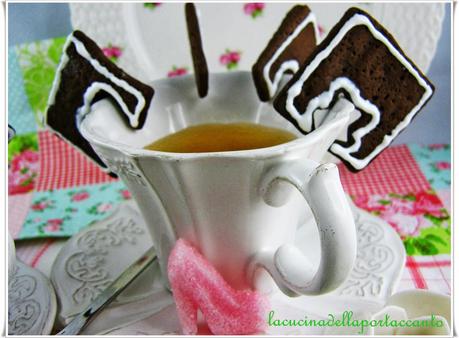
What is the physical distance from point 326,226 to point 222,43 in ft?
2.57

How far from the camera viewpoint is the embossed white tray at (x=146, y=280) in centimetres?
66

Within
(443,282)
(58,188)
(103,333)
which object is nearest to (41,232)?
(58,188)

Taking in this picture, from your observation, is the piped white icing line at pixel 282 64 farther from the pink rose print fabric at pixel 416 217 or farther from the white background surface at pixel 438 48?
the white background surface at pixel 438 48

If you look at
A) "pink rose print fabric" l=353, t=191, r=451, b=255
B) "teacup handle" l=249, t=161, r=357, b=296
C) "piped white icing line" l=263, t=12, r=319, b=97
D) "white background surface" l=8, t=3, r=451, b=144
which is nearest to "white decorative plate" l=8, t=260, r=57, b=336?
"teacup handle" l=249, t=161, r=357, b=296

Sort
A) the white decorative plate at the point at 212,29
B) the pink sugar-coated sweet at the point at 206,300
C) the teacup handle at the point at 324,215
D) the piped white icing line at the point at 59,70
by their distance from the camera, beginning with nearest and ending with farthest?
the teacup handle at the point at 324,215, the pink sugar-coated sweet at the point at 206,300, the piped white icing line at the point at 59,70, the white decorative plate at the point at 212,29

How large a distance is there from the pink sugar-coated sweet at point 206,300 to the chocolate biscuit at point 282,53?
0.92 feet

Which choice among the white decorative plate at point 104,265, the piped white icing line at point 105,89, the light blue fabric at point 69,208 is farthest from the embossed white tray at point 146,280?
the piped white icing line at point 105,89

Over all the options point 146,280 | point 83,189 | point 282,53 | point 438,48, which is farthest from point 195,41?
point 438,48

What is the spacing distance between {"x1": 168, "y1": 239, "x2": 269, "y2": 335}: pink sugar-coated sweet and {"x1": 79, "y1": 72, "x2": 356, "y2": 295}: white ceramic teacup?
30 mm

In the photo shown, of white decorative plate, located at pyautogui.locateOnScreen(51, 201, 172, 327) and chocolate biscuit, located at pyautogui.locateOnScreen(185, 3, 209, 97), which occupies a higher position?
chocolate biscuit, located at pyautogui.locateOnScreen(185, 3, 209, 97)

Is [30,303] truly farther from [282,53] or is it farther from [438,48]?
[438,48]

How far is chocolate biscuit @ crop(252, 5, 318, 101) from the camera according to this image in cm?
77

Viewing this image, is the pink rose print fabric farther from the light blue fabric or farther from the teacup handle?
the light blue fabric

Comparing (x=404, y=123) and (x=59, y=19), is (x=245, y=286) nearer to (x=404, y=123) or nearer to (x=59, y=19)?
(x=404, y=123)
